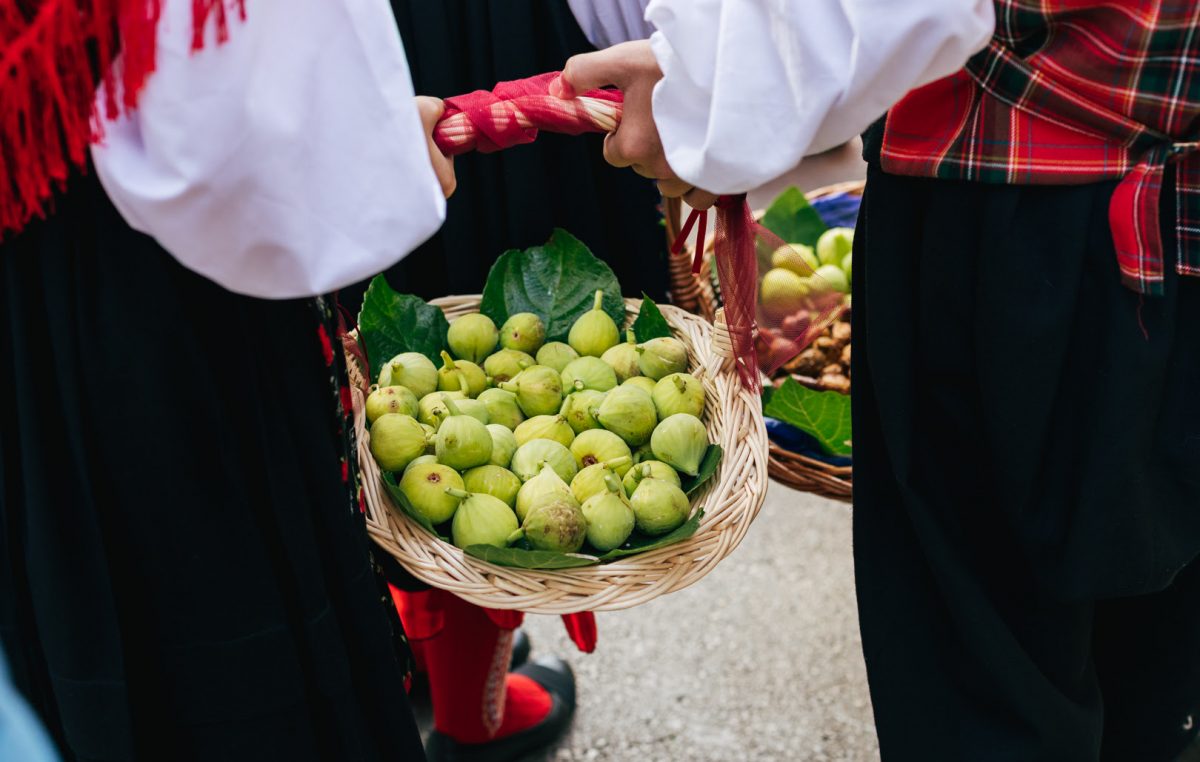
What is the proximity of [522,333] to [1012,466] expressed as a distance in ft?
2.39

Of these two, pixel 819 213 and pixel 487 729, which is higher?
pixel 819 213

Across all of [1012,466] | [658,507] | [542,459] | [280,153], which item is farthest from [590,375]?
[280,153]

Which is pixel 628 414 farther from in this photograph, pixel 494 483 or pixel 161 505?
pixel 161 505

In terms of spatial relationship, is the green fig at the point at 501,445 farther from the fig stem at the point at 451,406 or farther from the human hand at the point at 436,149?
the human hand at the point at 436,149

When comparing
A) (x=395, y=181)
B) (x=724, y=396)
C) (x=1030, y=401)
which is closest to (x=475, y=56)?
(x=724, y=396)

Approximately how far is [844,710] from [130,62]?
169 cm

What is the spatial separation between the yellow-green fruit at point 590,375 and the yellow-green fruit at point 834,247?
84cm

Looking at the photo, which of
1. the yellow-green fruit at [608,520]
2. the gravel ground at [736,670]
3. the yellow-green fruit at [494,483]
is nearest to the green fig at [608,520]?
the yellow-green fruit at [608,520]

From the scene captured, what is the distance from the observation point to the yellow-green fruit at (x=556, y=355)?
1432 millimetres

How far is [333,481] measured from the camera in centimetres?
92

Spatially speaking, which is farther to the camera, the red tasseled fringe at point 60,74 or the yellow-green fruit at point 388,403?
the yellow-green fruit at point 388,403

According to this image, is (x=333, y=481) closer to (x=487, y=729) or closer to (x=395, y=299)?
(x=395, y=299)

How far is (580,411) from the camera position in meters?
1.32

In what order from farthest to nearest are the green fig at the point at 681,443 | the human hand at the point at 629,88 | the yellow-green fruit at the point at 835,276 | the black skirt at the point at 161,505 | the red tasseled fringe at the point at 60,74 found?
the yellow-green fruit at the point at 835,276 < the green fig at the point at 681,443 < the human hand at the point at 629,88 < the black skirt at the point at 161,505 < the red tasseled fringe at the point at 60,74
